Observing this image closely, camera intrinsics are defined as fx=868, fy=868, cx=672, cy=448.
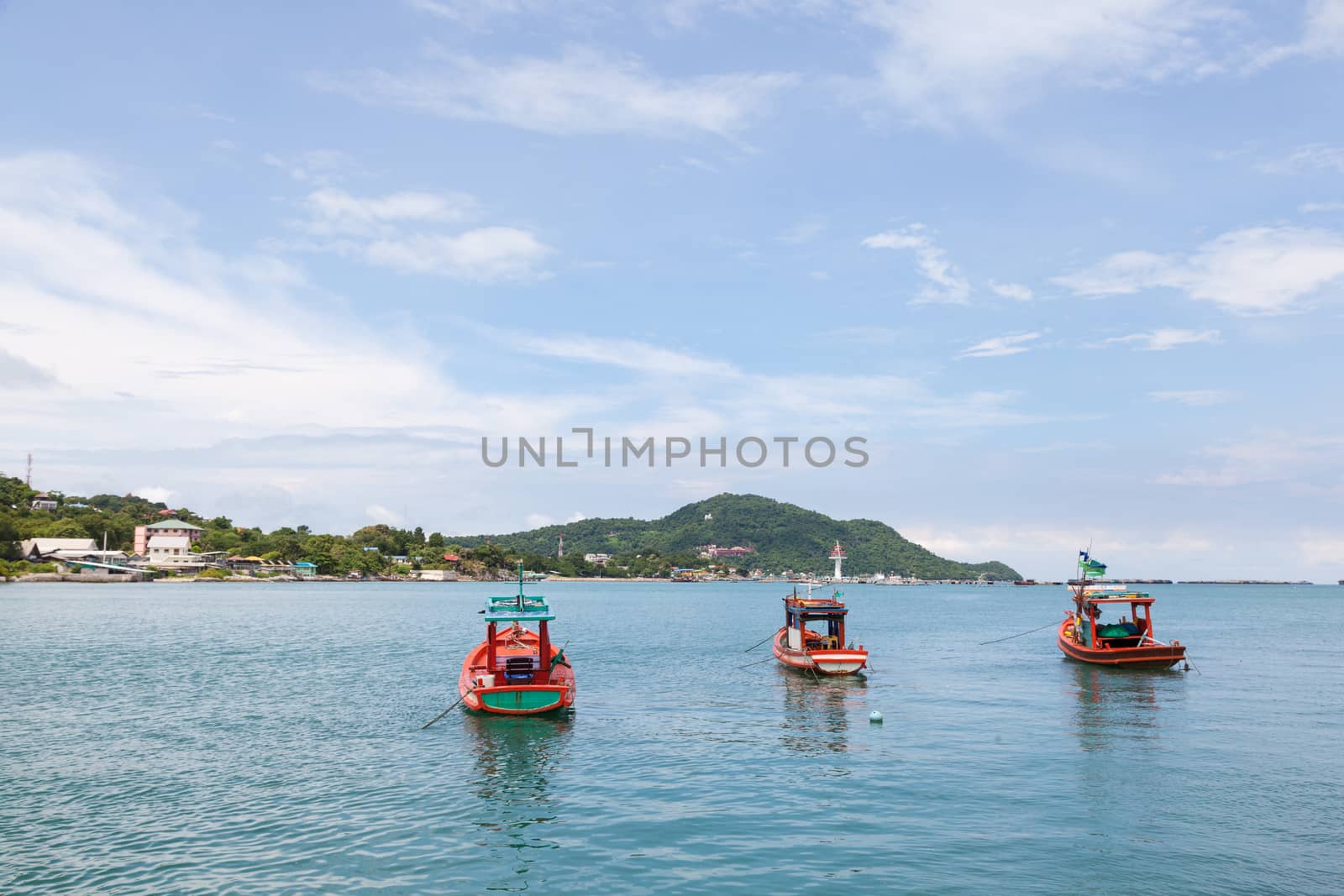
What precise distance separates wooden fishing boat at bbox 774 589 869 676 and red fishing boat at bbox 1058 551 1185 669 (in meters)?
14.7

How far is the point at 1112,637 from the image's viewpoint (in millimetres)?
52312

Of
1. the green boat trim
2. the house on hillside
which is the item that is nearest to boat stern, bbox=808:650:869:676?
the green boat trim

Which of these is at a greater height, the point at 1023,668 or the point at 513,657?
the point at 513,657

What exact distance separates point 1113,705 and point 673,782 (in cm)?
2448

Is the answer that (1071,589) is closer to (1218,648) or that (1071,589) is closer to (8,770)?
(1218,648)

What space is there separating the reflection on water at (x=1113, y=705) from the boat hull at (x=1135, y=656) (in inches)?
16.8

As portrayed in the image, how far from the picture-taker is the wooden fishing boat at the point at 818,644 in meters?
44.9

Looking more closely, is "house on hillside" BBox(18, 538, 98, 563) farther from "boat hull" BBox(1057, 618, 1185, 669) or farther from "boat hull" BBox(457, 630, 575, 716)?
"boat hull" BBox(1057, 618, 1185, 669)

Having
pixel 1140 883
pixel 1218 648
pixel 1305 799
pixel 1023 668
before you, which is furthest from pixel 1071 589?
pixel 1140 883

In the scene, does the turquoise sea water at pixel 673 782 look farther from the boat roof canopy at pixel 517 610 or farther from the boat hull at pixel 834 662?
the boat roof canopy at pixel 517 610

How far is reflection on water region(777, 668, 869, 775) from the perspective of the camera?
2923 centimetres

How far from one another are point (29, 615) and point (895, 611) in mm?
112532

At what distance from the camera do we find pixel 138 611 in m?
95.6

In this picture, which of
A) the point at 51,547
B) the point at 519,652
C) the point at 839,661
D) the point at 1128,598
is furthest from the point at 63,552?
the point at 1128,598
